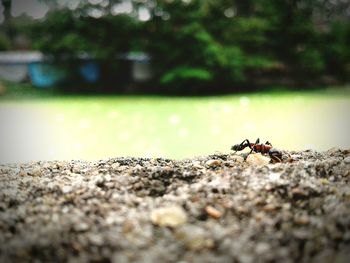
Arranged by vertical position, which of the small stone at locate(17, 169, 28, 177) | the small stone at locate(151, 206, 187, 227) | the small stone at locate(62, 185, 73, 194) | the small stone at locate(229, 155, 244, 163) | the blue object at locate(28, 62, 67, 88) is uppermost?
the blue object at locate(28, 62, 67, 88)

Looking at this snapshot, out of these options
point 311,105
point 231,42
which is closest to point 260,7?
point 231,42

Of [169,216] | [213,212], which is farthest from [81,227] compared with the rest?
[213,212]

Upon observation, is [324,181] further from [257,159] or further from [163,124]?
[163,124]

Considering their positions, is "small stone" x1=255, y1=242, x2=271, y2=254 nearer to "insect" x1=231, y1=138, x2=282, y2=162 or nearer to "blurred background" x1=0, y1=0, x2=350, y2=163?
"insect" x1=231, y1=138, x2=282, y2=162

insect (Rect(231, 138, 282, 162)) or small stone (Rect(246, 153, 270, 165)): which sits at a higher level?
insect (Rect(231, 138, 282, 162))

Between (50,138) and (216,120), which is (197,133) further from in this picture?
(50,138)

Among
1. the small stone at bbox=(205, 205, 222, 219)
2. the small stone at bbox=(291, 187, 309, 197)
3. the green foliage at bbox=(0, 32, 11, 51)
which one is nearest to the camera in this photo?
the small stone at bbox=(205, 205, 222, 219)

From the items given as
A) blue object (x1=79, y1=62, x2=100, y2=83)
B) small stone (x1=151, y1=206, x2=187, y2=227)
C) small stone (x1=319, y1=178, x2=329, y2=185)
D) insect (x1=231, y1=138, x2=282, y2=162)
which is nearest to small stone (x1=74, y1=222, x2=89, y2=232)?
small stone (x1=151, y1=206, x2=187, y2=227)

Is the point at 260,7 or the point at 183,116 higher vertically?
the point at 260,7
